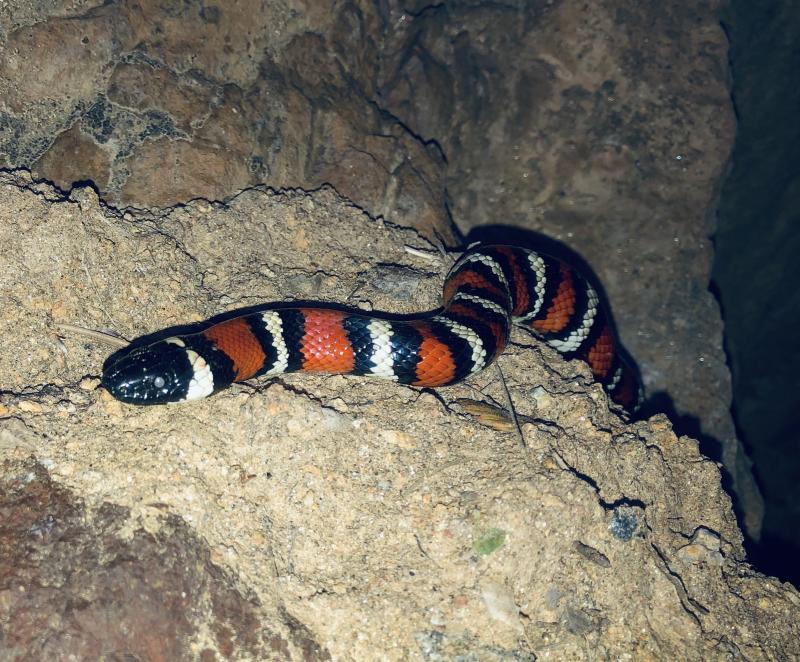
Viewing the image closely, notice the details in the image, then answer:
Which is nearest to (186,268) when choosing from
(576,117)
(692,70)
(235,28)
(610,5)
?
(235,28)

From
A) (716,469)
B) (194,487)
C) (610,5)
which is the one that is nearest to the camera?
(194,487)

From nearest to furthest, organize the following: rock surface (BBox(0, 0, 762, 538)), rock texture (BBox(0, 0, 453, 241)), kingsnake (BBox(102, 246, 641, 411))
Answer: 1. kingsnake (BBox(102, 246, 641, 411))
2. rock texture (BBox(0, 0, 453, 241))
3. rock surface (BBox(0, 0, 762, 538))

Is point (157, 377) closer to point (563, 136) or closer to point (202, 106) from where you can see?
point (202, 106)

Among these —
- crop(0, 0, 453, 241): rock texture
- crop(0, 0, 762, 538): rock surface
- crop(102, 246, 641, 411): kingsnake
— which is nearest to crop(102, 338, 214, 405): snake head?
crop(102, 246, 641, 411): kingsnake

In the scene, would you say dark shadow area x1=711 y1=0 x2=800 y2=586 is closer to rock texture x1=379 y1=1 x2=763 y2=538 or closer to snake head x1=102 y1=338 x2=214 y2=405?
rock texture x1=379 y1=1 x2=763 y2=538

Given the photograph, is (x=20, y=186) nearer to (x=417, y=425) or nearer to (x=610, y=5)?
(x=417, y=425)

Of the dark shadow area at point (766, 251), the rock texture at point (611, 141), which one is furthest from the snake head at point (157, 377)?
the dark shadow area at point (766, 251)

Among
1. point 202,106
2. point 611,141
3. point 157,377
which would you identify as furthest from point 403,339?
point 611,141
